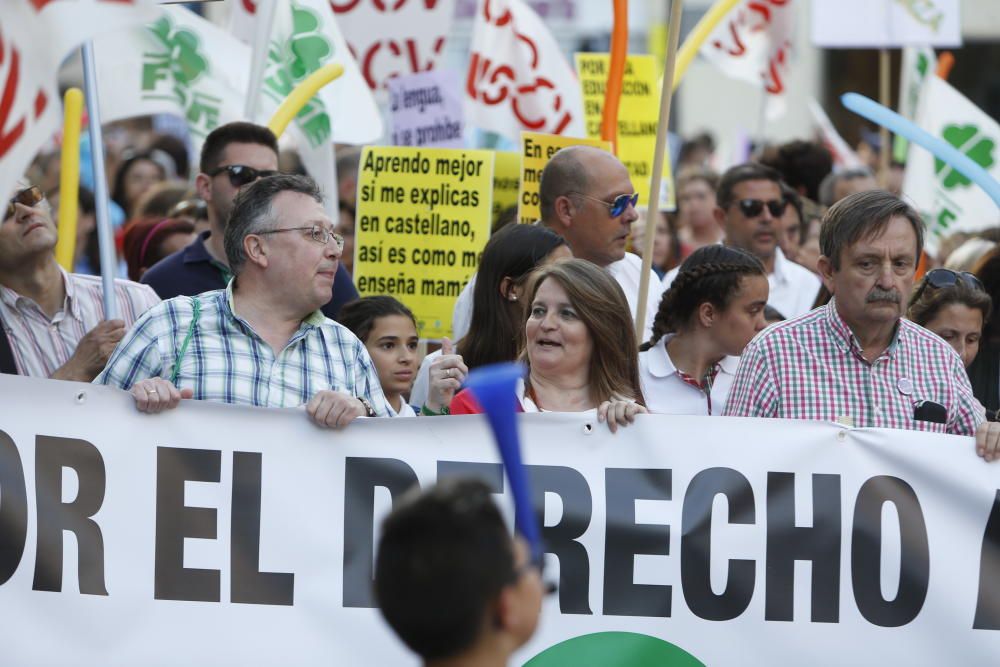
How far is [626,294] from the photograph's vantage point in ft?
19.7

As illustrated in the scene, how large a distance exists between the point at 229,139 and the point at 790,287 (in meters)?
2.73

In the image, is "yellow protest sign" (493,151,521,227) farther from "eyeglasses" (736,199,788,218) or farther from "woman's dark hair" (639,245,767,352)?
"woman's dark hair" (639,245,767,352)

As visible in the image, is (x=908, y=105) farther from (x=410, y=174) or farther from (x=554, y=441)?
(x=554, y=441)

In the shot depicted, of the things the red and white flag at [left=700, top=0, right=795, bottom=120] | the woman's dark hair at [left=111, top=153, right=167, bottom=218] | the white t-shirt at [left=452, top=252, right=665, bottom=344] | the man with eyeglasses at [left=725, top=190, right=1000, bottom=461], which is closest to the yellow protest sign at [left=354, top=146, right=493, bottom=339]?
the white t-shirt at [left=452, top=252, right=665, bottom=344]

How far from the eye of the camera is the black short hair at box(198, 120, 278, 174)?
6.15m

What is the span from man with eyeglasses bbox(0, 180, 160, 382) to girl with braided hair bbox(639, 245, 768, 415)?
5.69 ft

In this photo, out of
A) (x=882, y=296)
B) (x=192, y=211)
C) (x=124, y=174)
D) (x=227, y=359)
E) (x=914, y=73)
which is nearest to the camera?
(x=227, y=359)

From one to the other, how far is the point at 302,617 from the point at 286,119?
3033 millimetres

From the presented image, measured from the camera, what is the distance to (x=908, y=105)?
10781 millimetres

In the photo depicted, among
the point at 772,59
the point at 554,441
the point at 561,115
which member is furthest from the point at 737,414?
the point at 772,59

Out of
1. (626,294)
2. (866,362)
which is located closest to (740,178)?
(626,294)

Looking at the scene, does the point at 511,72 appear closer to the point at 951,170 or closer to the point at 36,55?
the point at 951,170

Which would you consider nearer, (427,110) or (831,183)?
(427,110)

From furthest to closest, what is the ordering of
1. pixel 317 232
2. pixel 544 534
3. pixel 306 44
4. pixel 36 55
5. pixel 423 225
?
pixel 306 44 < pixel 423 225 < pixel 317 232 < pixel 544 534 < pixel 36 55
